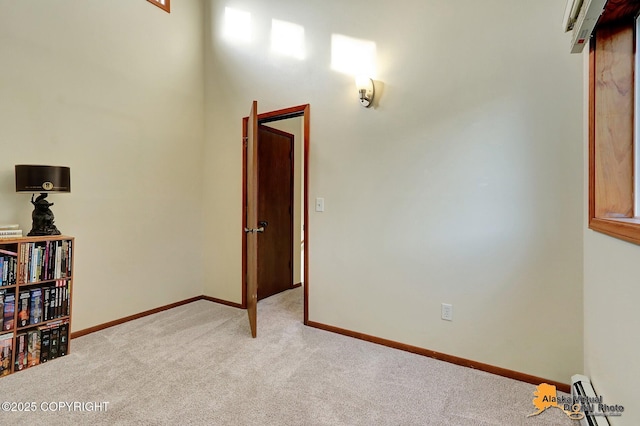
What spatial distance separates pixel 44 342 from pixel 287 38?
10.7ft

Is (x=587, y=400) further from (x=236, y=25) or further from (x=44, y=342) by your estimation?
(x=236, y=25)

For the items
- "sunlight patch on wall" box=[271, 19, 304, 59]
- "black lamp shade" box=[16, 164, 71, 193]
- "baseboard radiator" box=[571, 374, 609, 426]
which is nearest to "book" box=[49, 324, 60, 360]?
"black lamp shade" box=[16, 164, 71, 193]

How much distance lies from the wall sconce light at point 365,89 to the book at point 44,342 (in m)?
2.96

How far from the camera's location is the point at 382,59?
2602mm

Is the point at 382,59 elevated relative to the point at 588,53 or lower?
elevated

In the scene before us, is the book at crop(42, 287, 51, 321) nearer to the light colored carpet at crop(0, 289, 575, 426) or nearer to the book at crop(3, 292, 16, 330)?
the book at crop(3, 292, 16, 330)

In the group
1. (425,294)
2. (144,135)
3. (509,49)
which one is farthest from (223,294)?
(509,49)

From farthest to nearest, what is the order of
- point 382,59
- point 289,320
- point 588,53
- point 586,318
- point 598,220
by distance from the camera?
point 289,320 < point 382,59 < point 586,318 < point 588,53 < point 598,220

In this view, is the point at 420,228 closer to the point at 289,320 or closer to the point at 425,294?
the point at 425,294

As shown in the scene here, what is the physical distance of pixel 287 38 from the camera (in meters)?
3.13

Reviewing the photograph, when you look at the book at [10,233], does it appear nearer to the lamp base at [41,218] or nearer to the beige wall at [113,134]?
the lamp base at [41,218]

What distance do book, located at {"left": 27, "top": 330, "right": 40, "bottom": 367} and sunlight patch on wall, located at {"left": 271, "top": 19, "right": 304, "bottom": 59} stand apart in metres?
3.10

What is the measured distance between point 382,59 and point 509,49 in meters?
0.91

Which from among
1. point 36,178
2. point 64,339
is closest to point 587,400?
point 64,339
